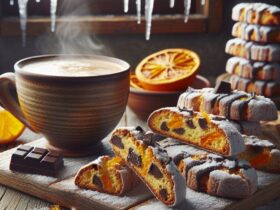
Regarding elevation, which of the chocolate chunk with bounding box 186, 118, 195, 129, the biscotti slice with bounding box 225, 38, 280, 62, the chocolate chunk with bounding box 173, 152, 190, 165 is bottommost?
the chocolate chunk with bounding box 173, 152, 190, 165

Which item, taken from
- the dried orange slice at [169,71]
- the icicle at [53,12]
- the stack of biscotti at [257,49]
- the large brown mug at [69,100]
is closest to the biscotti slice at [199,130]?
the large brown mug at [69,100]

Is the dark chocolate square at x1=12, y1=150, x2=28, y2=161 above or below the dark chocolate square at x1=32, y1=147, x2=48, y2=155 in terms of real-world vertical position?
below

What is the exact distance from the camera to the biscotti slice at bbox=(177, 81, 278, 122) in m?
1.53

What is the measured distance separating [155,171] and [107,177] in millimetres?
106

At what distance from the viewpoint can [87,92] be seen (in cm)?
133

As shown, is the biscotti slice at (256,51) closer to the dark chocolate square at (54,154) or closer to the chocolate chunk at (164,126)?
the chocolate chunk at (164,126)

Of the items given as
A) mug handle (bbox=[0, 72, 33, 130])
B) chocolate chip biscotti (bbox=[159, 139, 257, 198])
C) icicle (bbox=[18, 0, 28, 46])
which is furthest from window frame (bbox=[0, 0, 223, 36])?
chocolate chip biscotti (bbox=[159, 139, 257, 198])

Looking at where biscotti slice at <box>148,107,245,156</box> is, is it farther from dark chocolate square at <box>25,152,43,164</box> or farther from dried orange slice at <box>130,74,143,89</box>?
dried orange slice at <box>130,74,143,89</box>

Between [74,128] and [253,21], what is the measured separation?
86cm

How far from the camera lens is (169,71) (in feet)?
5.98

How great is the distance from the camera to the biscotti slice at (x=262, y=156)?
1.33 m

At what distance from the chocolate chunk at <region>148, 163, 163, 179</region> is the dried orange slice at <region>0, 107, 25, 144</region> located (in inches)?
21.1

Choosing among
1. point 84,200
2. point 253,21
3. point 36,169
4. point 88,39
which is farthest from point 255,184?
point 88,39

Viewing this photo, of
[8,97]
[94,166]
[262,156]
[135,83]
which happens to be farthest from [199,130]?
[135,83]
